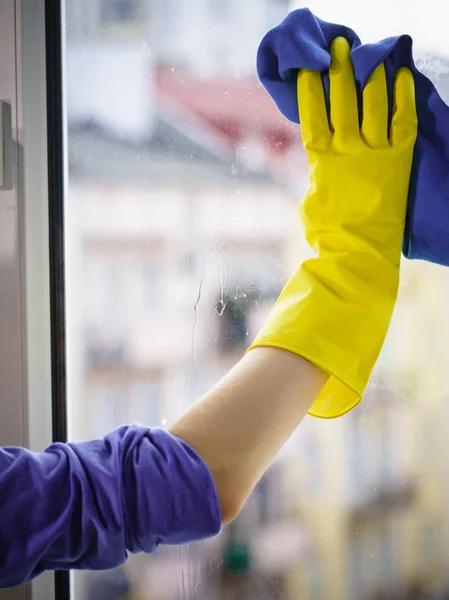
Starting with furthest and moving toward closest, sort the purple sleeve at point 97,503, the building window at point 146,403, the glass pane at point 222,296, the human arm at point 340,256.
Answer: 1. the building window at point 146,403
2. the glass pane at point 222,296
3. the human arm at point 340,256
4. the purple sleeve at point 97,503

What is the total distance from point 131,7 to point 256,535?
903 millimetres

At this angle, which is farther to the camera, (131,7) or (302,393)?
(131,7)

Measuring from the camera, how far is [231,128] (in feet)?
3.01

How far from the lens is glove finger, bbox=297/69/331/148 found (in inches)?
24.5

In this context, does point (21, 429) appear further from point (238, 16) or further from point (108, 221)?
point (238, 16)

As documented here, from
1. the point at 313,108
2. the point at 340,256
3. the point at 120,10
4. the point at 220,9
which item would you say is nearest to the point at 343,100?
the point at 313,108

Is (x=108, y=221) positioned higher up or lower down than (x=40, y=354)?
higher up

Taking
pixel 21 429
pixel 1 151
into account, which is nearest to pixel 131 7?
pixel 1 151

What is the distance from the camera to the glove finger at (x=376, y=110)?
61 cm

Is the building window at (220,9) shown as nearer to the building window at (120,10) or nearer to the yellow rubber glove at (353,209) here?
the building window at (120,10)

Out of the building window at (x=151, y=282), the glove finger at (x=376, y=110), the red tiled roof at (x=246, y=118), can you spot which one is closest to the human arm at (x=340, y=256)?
the glove finger at (x=376, y=110)

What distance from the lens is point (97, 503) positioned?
43cm

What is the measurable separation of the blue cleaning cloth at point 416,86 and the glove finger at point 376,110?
0.03 ft

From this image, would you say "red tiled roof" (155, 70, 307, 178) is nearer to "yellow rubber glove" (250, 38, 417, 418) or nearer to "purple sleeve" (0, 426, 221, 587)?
"yellow rubber glove" (250, 38, 417, 418)
